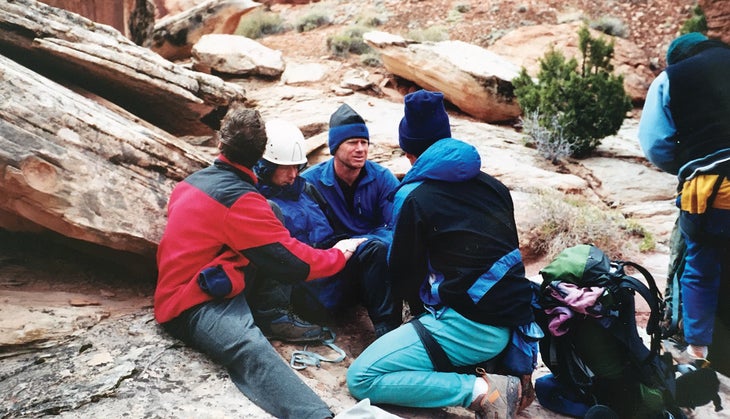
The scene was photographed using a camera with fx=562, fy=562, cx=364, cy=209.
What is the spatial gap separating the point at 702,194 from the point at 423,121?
1761 millimetres

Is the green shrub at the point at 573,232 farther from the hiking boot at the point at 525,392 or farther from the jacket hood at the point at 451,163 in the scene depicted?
the jacket hood at the point at 451,163

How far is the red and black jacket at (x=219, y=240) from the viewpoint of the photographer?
2.99m

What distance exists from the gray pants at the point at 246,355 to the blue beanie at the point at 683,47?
3024 mm

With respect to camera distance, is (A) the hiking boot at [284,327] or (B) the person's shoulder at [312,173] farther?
(B) the person's shoulder at [312,173]

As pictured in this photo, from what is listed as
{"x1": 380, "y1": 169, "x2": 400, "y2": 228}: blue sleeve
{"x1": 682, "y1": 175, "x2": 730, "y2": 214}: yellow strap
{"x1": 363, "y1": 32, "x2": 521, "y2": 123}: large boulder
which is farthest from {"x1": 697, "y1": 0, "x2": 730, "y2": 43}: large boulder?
{"x1": 380, "y1": 169, "x2": 400, "y2": 228}: blue sleeve

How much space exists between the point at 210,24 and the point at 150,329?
418 inches

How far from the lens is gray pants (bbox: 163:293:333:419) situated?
2736mm

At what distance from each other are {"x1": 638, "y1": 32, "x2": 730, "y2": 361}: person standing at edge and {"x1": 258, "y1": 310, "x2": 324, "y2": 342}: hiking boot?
8.04 feet

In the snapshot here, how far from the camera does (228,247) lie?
3.09 meters

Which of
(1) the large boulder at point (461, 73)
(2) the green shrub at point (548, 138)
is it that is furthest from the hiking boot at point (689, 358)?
(1) the large boulder at point (461, 73)

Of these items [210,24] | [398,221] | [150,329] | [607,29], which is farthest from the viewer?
[607,29]

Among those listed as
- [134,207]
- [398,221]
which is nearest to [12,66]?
[134,207]

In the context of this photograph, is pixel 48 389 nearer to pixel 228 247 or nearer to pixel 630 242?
pixel 228 247

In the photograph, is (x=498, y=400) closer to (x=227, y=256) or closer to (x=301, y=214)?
(x=227, y=256)
